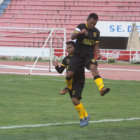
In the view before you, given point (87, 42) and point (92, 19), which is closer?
point (92, 19)

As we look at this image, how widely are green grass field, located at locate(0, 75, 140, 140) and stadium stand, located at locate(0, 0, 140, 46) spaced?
22.8 meters

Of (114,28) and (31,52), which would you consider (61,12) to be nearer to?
(114,28)

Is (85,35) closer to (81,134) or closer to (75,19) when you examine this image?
(81,134)

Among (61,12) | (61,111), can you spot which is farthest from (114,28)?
(61,111)

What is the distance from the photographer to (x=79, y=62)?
8227 millimetres

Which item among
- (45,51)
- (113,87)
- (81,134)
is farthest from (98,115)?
(45,51)

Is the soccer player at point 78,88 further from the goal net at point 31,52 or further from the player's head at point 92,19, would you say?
the goal net at point 31,52

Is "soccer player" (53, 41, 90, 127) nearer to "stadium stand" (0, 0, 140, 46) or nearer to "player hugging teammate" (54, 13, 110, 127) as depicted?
"player hugging teammate" (54, 13, 110, 127)

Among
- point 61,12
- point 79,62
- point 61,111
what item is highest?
point 79,62

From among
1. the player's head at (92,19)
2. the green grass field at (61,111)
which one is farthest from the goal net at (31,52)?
the player's head at (92,19)

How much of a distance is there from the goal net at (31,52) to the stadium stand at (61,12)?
740 mm

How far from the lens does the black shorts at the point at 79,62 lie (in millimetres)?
8172

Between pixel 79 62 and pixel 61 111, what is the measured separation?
1.91 m

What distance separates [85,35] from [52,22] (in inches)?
1239
